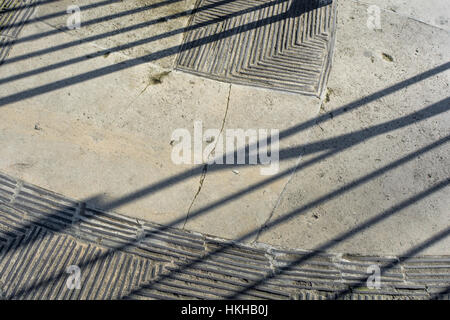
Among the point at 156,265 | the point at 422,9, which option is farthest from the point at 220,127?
the point at 422,9

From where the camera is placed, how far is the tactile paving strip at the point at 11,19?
19.6 ft

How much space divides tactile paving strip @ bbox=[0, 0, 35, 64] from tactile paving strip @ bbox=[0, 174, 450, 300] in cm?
272

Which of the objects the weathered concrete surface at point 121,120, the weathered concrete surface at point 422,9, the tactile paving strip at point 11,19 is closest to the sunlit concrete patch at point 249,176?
the weathered concrete surface at point 121,120

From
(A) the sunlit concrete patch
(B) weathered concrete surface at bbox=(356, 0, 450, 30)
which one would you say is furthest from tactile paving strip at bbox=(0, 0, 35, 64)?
(B) weathered concrete surface at bbox=(356, 0, 450, 30)

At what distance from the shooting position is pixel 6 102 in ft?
18.0

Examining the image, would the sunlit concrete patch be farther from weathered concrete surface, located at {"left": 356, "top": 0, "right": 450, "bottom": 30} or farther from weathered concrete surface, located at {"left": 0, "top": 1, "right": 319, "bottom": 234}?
weathered concrete surface, located at {"left": 356, "top": 0, "right": 450, "bottom": 30}

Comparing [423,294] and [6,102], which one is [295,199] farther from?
[6,102]

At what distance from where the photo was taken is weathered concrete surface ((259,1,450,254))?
4.83m

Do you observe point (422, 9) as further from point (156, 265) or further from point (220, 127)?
point (156, 265)

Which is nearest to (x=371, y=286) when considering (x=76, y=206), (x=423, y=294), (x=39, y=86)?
(x=423, y=294)

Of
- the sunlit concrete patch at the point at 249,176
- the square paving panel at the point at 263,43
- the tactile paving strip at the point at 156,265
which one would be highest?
the square paving panel at the point at 263,43

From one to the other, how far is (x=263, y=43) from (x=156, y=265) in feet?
12.7

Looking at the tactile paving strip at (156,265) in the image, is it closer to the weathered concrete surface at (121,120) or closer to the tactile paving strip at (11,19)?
the weathered concrete surface at (121,120)

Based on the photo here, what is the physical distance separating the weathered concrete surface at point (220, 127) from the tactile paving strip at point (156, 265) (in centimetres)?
18
